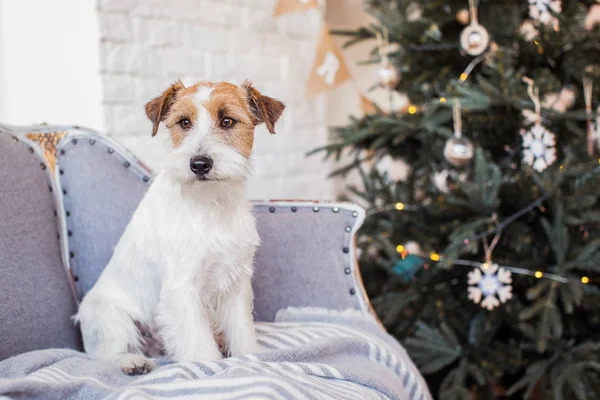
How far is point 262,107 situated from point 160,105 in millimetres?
206

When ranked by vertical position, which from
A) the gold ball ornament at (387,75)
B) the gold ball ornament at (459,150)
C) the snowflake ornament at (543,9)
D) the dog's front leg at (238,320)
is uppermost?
the snowflake ornament at (543,9)

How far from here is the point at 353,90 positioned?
12.2 ft

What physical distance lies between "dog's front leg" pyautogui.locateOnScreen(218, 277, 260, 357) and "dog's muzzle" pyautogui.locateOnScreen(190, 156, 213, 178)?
0.30 metres

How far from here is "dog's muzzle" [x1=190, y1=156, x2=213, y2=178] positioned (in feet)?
3.78

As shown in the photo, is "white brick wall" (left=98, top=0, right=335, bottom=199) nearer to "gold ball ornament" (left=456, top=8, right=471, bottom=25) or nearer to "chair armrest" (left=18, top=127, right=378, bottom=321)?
"chair armrest" (left=18, top=127, right=378, bottom=321)

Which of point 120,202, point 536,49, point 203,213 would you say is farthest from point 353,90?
point 203,213

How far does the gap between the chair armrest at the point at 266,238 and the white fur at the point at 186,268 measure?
20cm

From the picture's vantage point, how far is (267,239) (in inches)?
62.7

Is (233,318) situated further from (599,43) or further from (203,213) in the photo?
(599,43)

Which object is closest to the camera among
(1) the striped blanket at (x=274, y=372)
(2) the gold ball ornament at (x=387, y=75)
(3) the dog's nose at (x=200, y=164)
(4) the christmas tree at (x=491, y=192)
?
(1) the striped blanket at (x=274, y=372)

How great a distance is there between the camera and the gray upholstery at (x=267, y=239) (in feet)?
5.15

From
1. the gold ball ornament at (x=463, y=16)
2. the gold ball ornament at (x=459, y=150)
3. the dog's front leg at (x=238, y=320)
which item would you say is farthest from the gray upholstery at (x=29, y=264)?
the gold ball ornament at (x=463, y=16)

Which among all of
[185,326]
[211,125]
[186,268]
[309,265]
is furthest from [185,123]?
[309,265]

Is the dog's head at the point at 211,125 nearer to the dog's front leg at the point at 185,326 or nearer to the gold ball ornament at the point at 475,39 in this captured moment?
the dog's front leg at the point at 185,326
